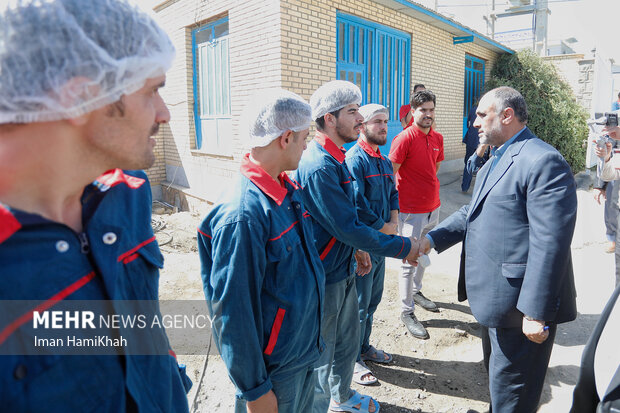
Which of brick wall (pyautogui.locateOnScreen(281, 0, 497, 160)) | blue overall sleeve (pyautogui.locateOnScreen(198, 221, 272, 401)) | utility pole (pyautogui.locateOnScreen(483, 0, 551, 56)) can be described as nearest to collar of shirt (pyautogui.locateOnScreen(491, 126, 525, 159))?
blue overall sleeve (pyautogui.locateOnScreen(198, 221, 272, 401))

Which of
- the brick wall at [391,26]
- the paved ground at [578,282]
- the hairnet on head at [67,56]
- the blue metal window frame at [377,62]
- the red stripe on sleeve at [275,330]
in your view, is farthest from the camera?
the blue metal window frame at [377,62]

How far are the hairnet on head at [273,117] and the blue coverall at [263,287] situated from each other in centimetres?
14

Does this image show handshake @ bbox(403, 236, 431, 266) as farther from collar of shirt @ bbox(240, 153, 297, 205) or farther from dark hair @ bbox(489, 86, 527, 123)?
collar of shirt @ bbox(240, 153, 297, 205)

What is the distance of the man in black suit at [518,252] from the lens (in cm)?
220

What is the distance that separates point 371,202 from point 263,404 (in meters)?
2.03

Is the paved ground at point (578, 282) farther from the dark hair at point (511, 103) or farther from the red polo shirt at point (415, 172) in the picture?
the dark hair at point (511, 103)

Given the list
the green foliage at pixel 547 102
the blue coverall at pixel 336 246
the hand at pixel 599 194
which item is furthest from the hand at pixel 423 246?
the green foliage at pixel 547 102

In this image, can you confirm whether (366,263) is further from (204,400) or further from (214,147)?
(214,147)

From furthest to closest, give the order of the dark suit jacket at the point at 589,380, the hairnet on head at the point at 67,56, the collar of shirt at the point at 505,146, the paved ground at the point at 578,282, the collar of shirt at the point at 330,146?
the paved ground at the point at 578,282 < the collar of shirt at the point at 330,146 < the collar of shirt at the point at 505,146 < the dark suit jacket at the point at 589,380 < the hairnet on head at the point at 67,56

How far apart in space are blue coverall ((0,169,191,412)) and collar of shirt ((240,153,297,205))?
0.63 m

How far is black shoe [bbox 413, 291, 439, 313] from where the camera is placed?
4562 mm

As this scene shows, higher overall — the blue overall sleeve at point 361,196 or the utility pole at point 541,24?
the utility pole at point 541,24

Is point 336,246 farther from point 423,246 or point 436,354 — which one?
point 436,354

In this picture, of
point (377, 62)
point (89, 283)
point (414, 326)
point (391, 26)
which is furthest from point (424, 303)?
point (391, 26)
